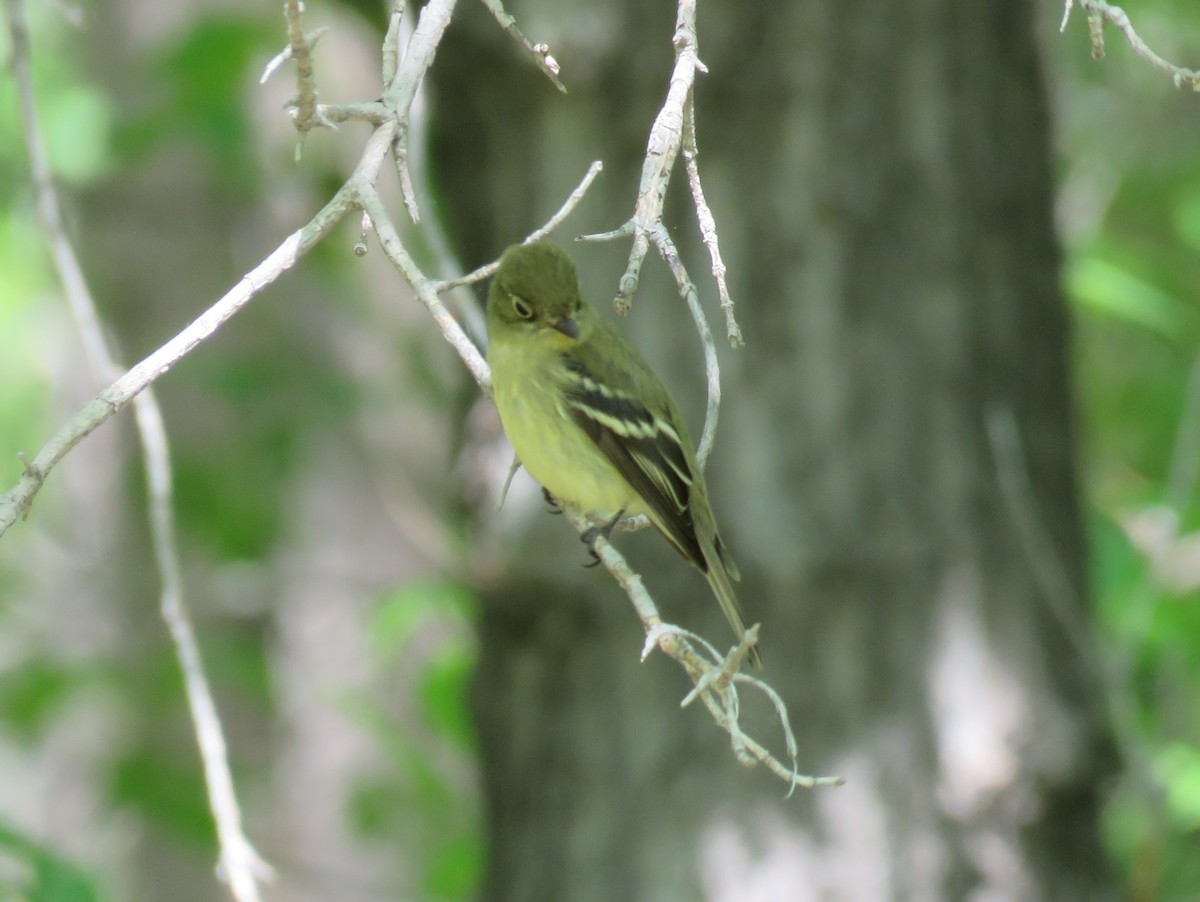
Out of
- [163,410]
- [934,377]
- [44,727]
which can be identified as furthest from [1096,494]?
[163,410]

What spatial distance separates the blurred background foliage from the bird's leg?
1.87ft

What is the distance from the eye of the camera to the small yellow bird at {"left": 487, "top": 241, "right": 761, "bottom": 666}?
3.98 metres

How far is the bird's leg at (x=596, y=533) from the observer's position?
357 cm

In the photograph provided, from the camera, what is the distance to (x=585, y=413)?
165 inches

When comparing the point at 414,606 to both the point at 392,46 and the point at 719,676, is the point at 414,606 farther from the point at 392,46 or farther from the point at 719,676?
the point at 719,676

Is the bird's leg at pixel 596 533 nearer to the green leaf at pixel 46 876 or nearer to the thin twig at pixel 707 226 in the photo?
the thin twig at pixel 707 226

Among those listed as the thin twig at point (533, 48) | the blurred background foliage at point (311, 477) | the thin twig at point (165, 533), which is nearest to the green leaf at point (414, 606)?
the blurred background foliage at point (311, 477)

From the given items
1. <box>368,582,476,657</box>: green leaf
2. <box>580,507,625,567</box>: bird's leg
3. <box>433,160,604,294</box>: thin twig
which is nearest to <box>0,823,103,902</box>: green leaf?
<box>580,507,625,567</box>: bird's leg

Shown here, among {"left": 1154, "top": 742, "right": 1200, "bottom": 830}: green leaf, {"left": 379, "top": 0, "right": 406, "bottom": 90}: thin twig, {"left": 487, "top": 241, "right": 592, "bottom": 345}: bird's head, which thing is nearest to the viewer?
{"left": 379, "top": 0, "right": 406, "bottom": 90}: thin twig

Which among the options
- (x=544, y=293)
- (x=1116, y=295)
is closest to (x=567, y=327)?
(x=544, y=293)

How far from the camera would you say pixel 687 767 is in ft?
14.6

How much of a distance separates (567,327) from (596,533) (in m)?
0.85

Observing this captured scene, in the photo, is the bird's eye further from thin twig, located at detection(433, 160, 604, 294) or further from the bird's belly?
thin twig, located at detection(433, 160, 604, 294)

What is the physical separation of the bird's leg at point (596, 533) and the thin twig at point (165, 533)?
995 mm
